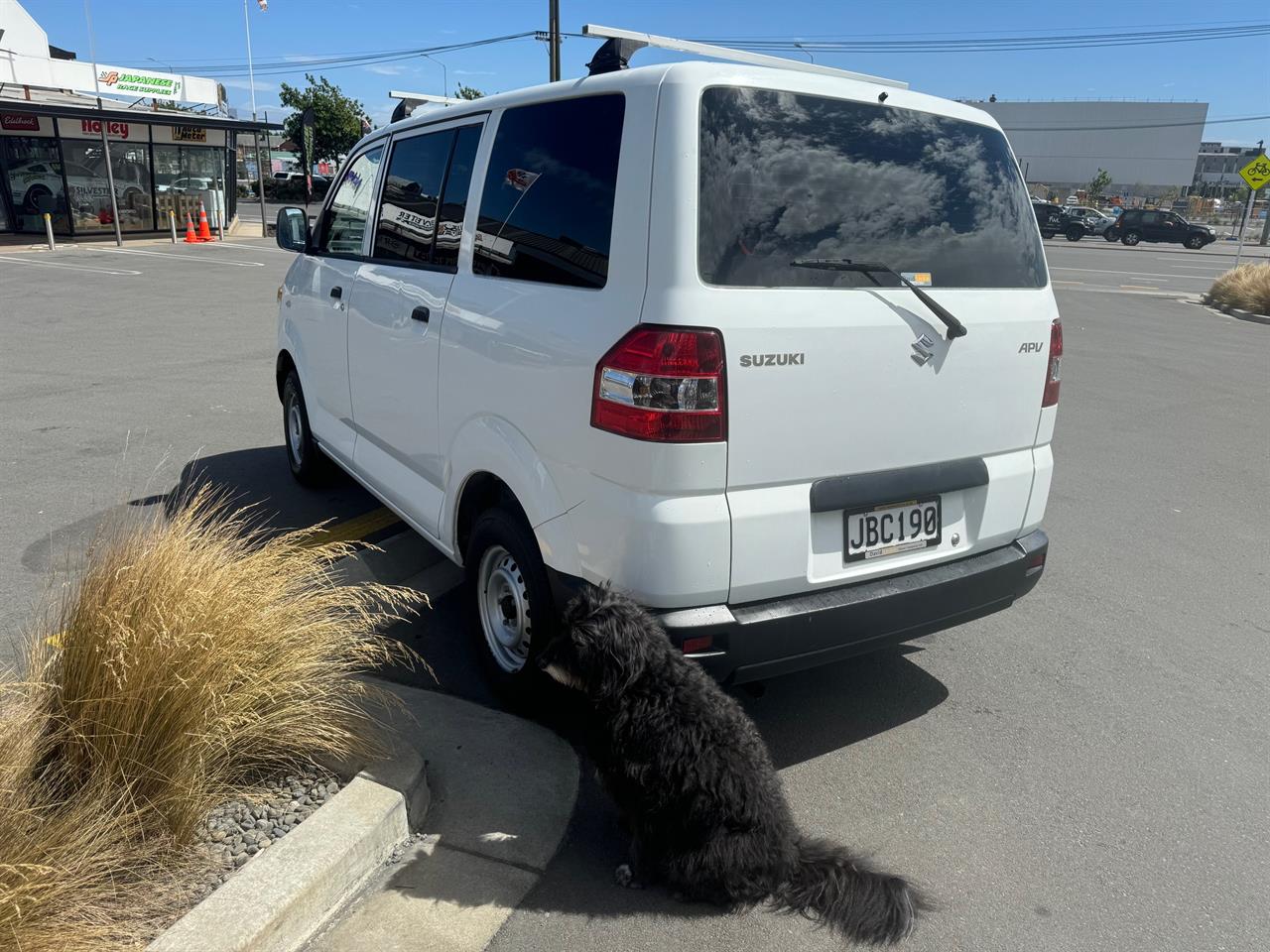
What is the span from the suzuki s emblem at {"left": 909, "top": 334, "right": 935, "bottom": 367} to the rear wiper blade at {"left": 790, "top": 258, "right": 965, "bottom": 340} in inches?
3.4

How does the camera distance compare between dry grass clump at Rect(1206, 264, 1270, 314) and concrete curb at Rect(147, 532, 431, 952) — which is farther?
dry grass clump at Rect(1206, 264, 1270, 314)

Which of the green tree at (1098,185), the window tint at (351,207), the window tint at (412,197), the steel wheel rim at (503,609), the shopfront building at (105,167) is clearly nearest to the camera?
the steel wheel rim at (503,609)

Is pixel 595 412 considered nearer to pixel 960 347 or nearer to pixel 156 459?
pixel 960 347

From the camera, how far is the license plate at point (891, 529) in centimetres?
304

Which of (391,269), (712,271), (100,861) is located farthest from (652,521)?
(391,269)

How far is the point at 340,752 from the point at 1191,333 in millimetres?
16413

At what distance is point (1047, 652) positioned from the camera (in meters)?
4.27

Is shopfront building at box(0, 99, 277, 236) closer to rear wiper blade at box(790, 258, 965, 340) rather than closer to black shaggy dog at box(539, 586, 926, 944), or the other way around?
rear wiper blade at box(790, 258, 965, 340)

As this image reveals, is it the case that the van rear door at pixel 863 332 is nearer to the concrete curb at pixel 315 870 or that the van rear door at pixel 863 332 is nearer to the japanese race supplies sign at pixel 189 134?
the concrete curb at pixel 315 870

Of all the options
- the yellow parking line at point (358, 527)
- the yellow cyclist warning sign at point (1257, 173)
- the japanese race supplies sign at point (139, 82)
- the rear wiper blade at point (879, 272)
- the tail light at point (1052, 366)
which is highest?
the japanese race supplies sign at point (139, 82)

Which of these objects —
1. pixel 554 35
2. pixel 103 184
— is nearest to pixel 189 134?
pixel 103 184

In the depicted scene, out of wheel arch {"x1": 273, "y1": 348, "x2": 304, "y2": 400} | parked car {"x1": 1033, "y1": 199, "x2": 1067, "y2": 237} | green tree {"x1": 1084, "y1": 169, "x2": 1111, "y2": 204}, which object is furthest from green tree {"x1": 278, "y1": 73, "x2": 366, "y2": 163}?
green tree {"x1": 1084, "y1": 169, "x2": 1111, "y2": 204}

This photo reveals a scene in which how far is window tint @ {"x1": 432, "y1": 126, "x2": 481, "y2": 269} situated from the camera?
3686 mm

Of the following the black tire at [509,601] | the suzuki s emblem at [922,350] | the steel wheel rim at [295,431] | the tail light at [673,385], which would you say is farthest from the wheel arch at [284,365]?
the suzuki s emblem at [922,350]
